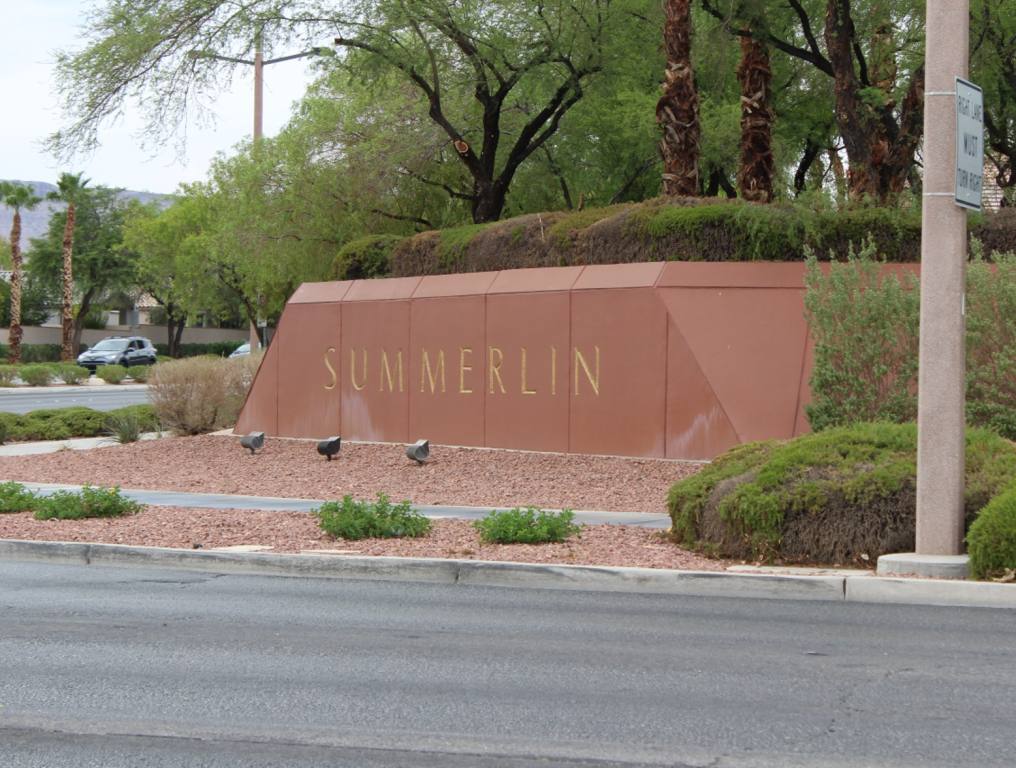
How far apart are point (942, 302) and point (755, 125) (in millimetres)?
11184

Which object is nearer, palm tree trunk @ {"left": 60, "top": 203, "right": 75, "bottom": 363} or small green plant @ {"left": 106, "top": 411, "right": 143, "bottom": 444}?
small green plant @ {"left": 106, "top": 411, "right": 143, "bottom": 444}

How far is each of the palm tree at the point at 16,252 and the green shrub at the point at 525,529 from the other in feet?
178

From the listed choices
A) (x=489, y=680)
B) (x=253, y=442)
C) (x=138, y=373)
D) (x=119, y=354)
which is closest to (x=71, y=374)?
(x=138, y=373)

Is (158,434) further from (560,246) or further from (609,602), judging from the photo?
(609,602)

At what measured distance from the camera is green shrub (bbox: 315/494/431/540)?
13.1m

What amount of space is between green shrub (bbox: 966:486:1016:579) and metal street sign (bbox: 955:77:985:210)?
237 centimetres

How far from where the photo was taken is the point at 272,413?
25.8 m

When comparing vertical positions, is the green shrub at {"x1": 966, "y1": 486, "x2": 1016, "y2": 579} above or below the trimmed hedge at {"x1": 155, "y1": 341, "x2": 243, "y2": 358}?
below

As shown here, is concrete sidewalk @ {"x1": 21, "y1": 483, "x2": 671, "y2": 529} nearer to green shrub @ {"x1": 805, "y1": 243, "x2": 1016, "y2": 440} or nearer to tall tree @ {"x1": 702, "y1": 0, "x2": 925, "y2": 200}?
green shrub @ {"x1": 805, "y1": 243, "x2": 1016, "y2": 440}

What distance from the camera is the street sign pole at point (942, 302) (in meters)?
11.0

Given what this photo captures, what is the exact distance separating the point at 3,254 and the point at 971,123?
100 m

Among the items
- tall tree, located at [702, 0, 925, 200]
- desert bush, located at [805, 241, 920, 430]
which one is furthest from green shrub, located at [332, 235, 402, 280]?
desert bush, located at [805, 241, 920, 430]

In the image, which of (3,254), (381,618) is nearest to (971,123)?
(381,618)

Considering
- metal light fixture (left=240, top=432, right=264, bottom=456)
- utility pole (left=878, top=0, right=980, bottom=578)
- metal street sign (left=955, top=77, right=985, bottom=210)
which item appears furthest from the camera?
metal light fixture (left=240, top=432, right=264, bottom=456)
